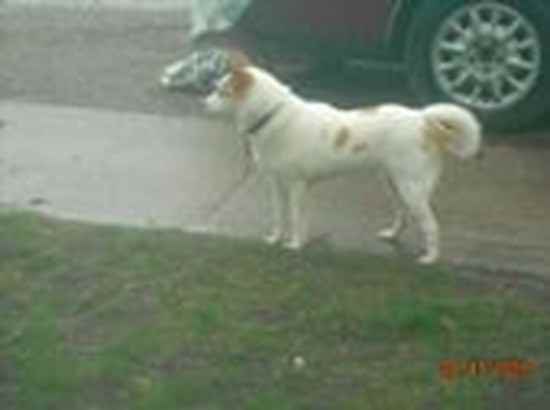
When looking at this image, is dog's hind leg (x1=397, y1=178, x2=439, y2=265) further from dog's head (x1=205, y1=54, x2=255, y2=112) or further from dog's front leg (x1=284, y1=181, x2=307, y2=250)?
dog's head (x1=205, y1=54, x2=255, y2=112)

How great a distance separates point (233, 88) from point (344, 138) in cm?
53

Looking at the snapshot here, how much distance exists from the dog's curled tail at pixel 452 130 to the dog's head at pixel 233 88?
0.78m

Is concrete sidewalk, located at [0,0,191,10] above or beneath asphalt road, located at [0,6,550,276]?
beneath

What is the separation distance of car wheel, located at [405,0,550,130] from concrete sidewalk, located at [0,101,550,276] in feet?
1.21

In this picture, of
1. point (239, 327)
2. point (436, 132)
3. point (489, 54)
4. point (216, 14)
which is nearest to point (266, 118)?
point (436, 132)

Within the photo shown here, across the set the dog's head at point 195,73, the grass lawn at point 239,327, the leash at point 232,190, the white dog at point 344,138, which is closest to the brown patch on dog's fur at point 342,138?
the white dog at point 344,138

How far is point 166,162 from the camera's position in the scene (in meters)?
8.75

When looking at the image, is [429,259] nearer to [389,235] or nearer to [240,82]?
[389,235]

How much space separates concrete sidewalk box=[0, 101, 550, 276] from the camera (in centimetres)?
754

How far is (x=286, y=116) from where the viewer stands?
7082 mm

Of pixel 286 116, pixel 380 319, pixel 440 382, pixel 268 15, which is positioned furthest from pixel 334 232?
pixel 268 15

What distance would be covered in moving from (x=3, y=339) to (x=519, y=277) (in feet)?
7.45
